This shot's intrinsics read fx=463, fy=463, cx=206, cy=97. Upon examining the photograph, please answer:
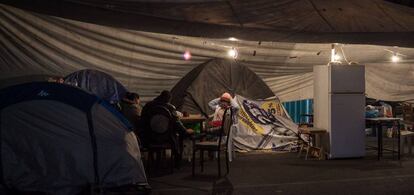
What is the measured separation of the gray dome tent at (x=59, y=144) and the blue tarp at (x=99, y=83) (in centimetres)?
293

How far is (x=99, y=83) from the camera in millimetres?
9375

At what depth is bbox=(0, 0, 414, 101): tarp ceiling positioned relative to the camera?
297 inches

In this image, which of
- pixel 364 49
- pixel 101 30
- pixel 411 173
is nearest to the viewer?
pixel 411 173

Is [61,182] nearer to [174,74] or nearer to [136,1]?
[136,1]

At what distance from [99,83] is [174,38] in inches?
81.9

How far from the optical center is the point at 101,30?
30.7ft

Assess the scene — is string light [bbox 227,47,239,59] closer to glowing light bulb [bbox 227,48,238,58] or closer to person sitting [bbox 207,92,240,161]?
glowing light bulb [bbox 227,48,238,58]

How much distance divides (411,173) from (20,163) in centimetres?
604

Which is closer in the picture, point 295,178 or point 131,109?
point 295,178

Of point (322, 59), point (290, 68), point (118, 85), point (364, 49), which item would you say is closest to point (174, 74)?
Answer: point (118, 85)

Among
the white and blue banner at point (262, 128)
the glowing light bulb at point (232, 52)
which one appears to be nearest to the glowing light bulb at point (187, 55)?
the glowing light bulb at point (232, 52)

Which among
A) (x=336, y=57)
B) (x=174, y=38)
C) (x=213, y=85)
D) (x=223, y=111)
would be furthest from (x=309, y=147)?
(x=174, y=38)

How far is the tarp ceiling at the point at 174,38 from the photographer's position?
7555 millimetres

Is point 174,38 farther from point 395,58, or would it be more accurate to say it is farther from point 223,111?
point 395,58
